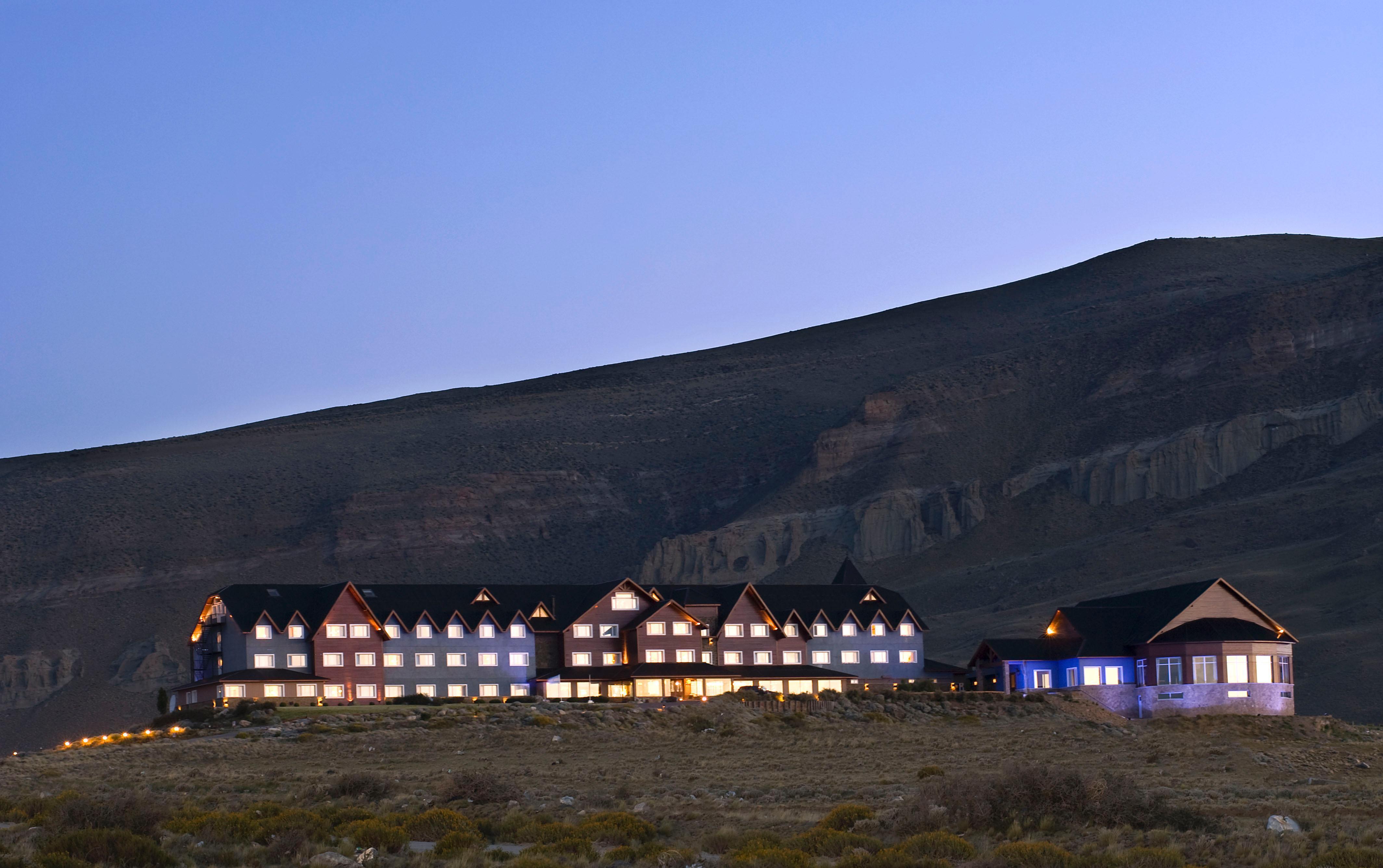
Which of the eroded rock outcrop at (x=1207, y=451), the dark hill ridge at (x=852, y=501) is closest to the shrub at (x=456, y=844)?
the dark hill ridge at (x=852, y=501)

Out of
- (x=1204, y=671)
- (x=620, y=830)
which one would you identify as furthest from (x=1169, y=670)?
(x=620, y=830)

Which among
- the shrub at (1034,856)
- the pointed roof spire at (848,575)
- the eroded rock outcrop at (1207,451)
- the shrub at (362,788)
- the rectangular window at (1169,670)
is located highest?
the eroded rock outcrop at (1207,451)

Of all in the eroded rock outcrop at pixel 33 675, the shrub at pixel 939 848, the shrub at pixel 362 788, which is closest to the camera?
the shrub at pixel 939 848

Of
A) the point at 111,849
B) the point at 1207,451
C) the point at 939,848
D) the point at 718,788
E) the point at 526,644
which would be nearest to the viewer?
the point at 939,848

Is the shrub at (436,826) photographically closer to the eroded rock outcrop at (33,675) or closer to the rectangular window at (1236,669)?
the rectangular window at (1236,669)

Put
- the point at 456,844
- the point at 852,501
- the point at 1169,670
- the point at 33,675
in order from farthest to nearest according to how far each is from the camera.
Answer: the point at 852,501 → the point at 33,675 → the point at 1169,670 → the point at 456,844

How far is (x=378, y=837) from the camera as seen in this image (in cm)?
3362

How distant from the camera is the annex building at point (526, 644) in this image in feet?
278

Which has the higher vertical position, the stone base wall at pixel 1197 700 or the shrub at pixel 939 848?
the shrub at pixel 939 848

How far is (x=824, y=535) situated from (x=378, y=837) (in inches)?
5204

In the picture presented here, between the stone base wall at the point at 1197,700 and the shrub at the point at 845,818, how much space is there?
45.9 metres

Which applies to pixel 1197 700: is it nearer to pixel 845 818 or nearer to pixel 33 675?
pixel 845 818

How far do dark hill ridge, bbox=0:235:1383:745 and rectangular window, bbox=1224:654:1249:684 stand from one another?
4390 centimetres

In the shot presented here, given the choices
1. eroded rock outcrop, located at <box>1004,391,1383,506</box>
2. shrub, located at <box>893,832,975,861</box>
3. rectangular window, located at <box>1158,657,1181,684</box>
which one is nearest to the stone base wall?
rectangular window, located at <box>1158,657,1181,684</box>
